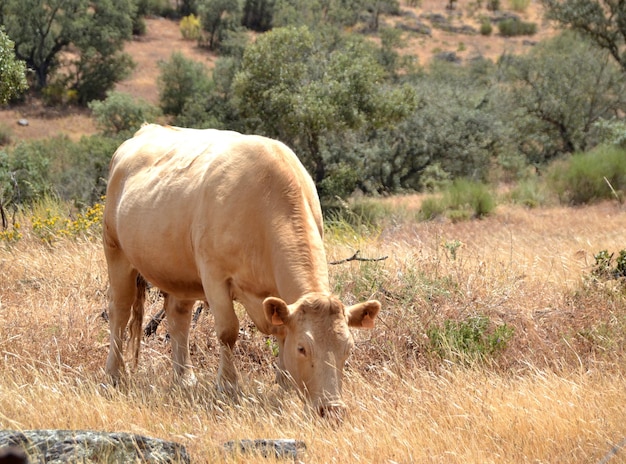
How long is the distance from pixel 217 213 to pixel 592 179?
16.0 m

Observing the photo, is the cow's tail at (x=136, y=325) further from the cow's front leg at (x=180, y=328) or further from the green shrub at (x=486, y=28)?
the green shrub at (x=486, y=28)

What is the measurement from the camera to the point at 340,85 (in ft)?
71.6

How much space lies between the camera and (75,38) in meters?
47.8

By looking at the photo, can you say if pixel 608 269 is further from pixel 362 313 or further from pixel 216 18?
pixel 216 18

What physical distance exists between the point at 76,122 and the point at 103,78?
510 centimetres

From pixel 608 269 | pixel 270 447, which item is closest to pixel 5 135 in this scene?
pixel 608 269

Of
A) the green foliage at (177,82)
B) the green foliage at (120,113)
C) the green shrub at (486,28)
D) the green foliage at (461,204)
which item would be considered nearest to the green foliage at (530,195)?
the green foliage at (461,204)

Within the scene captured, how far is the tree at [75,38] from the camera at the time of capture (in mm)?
46375

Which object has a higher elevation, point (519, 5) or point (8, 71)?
point (8, 71)

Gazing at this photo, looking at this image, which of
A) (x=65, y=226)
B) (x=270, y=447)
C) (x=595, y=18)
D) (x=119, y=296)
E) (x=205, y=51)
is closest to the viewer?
(x=270, y=447)

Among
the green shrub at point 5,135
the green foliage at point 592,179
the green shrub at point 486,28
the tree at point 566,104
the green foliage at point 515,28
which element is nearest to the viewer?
the green foliage at point 592,179

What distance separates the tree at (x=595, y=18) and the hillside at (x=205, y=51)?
702cm

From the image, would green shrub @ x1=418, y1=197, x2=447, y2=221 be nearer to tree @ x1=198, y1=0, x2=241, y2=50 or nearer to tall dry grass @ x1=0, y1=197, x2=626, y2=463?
tall dry grass @ x1=0, y1=197, x2=626, y2=463

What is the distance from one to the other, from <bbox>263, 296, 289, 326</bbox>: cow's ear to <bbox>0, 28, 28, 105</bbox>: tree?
7.21 m
